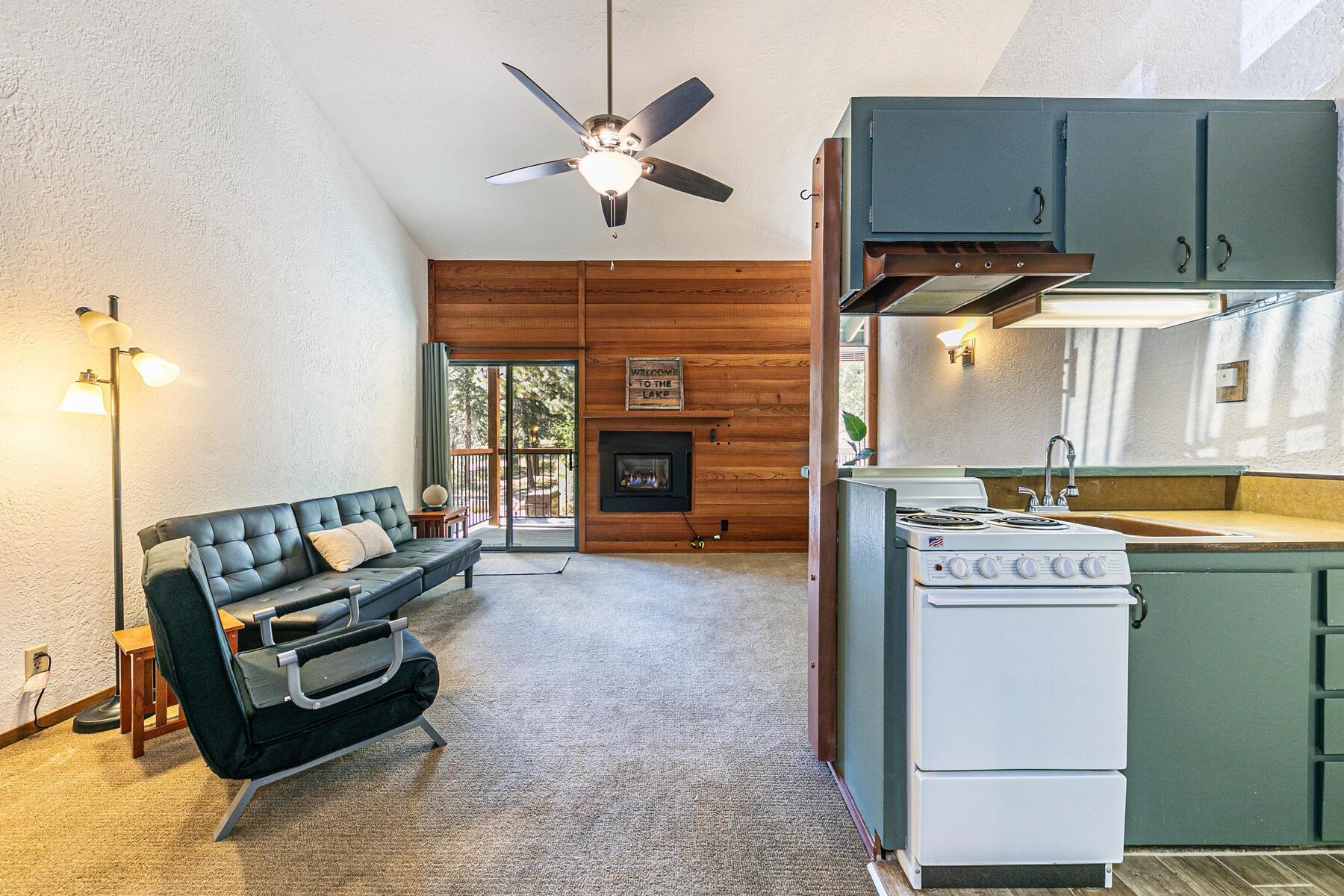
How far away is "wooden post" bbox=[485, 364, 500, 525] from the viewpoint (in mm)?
5782

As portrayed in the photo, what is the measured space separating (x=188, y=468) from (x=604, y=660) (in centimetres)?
244

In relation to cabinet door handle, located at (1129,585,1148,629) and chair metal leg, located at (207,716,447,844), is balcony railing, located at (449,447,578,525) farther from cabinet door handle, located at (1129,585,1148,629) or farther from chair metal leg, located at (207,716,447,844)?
cabinet door handle, located at (1129,585,1148,629)

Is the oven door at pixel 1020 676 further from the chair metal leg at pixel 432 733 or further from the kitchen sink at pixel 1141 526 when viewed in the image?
the chair metal leg at pixel 432 733

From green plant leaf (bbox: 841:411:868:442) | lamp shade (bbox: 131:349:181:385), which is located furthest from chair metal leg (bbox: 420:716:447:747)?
green plant leaf (bbox: 841:411:868:442)

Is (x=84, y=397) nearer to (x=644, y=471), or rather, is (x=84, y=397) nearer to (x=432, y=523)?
(x=432, y=523)

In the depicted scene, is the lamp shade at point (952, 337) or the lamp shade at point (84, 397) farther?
the lamp shade at point (952, 337)

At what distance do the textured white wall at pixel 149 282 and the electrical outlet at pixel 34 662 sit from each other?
3cm

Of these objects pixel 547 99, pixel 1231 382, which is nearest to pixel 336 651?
pixel 547 99

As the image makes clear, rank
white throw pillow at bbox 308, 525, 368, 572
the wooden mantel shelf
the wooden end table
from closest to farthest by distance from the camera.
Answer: white throw pillow at bbox 308, 525, 368, 572, the wooden end table, the wooden mantel shelf

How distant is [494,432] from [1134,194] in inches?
210

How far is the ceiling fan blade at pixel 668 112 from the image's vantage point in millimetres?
2410

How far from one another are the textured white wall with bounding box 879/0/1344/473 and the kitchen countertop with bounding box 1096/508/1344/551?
232mm

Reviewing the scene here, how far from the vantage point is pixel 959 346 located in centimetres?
337

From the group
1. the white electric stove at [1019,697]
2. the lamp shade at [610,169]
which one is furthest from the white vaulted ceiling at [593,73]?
the white electric stove at [1019,697]
